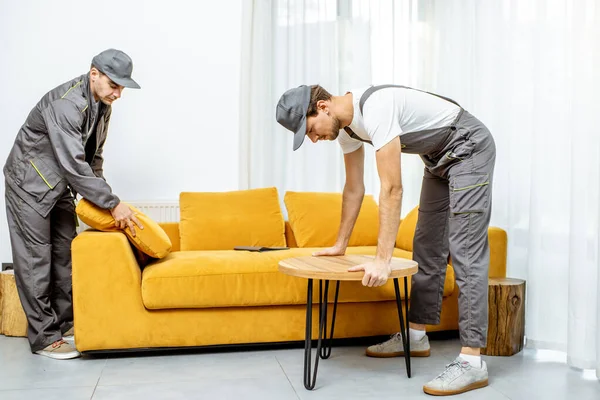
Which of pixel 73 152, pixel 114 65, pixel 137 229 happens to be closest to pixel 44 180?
pixel 73 152

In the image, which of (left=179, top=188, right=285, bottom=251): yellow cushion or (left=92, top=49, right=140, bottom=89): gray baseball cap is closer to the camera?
(left=92, top=49, right=140, bottom=89): gray baseball cap

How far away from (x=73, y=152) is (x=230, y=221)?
3.18ft

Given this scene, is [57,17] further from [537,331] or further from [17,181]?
[537,331]

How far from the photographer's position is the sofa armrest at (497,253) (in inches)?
124

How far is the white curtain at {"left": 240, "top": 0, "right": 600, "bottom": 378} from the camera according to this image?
2.72 meters

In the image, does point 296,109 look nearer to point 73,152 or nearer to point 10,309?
point 73,152

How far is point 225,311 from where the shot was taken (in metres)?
2.89

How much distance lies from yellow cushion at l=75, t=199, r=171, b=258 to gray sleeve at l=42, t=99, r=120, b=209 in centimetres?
4

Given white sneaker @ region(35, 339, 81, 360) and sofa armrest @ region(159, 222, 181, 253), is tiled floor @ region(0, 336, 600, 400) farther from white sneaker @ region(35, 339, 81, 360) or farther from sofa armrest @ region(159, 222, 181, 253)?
sofa armrest @ region(159, 222, 181, 253)

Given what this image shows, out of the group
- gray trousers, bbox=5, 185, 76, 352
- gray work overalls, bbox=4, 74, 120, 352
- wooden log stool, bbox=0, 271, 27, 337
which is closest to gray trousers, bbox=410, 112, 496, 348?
gray work overalls, bbox=4, 74, 120, 352

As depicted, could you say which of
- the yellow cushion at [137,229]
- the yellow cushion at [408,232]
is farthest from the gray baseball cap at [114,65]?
the yellow cushion at [408,232]

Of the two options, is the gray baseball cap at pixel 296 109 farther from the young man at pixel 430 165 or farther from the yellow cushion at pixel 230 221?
the yellow cushion at pixel 230 221

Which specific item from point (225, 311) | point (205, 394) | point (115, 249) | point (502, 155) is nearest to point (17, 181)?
point (115, 249)

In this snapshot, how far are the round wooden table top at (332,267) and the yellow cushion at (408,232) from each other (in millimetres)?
937
